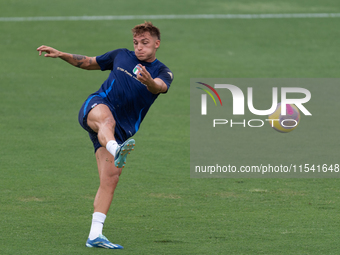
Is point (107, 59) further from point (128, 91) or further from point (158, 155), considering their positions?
point (158, 155)

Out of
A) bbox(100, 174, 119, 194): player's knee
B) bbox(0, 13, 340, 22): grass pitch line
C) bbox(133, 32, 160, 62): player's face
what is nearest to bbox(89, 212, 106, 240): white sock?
bbox(100, 174, 119, 194): player's knee

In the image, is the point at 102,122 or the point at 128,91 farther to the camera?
the point at 128,91

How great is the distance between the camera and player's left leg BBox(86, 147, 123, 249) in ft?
21.4

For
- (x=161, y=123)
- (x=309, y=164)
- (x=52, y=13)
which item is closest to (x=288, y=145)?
(x=309, y=164)

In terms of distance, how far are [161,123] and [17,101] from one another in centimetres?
390

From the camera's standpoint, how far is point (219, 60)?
18281 mm

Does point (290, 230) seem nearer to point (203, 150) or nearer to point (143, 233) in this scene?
point (143, 233)

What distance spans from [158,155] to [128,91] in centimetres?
411

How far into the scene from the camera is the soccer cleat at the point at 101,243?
6484mm

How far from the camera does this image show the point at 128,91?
687 cm

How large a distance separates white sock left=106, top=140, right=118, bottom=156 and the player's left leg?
0.42 metres

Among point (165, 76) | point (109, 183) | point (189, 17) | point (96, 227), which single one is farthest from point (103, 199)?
point (189, 17)

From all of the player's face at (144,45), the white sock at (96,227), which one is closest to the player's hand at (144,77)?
the player's face at (144,45)

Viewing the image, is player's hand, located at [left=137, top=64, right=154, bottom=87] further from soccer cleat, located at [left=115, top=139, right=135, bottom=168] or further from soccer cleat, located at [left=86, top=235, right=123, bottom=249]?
soccer cleat, located at [left=86, top=235, right=123, bottom=249]
